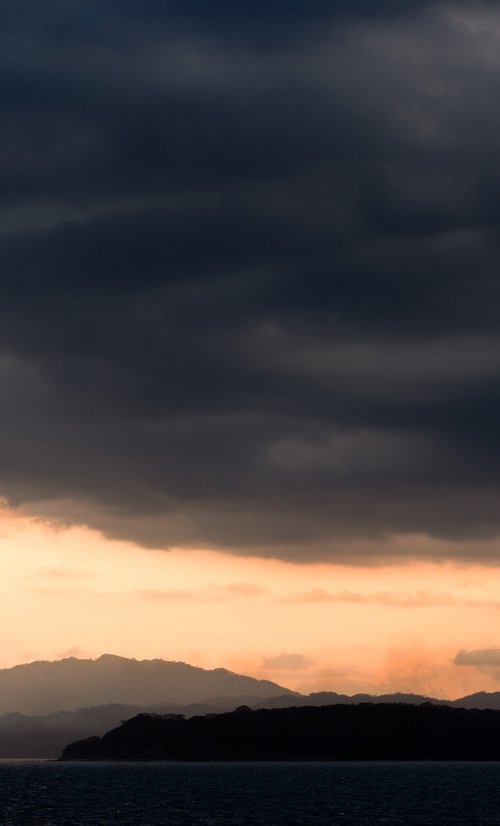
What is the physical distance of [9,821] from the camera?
522ft

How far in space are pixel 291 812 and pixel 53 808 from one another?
39.2 m

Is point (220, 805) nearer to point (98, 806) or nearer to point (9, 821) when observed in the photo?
point (98, 806)

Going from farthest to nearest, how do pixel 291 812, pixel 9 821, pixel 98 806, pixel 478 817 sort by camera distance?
1. pixel 98 806
2. pixel 291 812
3. pixel 478 817
4. pixel 9 821

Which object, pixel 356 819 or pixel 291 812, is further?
pixel 291 812

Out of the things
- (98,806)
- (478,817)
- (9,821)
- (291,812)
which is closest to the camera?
(9,821)

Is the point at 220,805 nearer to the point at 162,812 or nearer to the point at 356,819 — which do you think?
the point at 162,812

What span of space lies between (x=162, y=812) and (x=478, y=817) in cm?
4750

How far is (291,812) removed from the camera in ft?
600

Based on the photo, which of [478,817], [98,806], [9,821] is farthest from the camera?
[98,806]

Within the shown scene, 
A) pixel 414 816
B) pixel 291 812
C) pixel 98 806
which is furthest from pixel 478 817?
pixel 98 806

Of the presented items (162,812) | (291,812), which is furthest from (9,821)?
(291,812)

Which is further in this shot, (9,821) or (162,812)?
(162,812)

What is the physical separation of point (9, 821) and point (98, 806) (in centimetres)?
4180

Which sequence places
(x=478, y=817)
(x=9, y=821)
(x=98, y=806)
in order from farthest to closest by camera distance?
1. (x=98, y=806)
2. (x=478, y=817)
3. (x=9, y=821)
